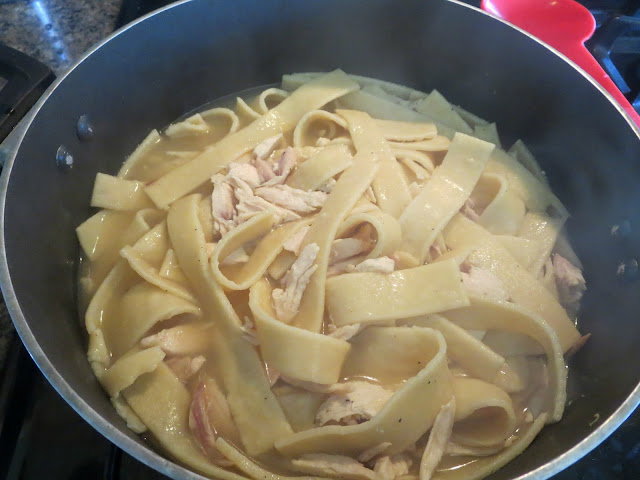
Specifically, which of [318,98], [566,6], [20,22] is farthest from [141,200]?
[566,6]

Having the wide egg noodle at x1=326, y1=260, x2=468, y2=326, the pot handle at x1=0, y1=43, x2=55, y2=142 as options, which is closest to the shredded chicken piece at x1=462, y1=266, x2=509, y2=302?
the wide egg noodle at x1=326, y1=260, x2=468, y2=326

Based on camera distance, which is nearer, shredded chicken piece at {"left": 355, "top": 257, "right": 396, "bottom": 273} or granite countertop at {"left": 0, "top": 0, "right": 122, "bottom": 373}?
shredded chicken piece at {"left": 355, "top": 257, "right": 396, "bottom": 273}

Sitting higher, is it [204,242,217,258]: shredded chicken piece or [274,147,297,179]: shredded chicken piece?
[274,147,297,179]: shredded chicken piece

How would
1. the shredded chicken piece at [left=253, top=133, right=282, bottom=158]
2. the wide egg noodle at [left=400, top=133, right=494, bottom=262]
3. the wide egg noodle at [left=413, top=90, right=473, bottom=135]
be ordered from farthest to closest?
the wide egg noodle at [left=413, top=90, right=473, bottom=135] → the shredded chicken piece at [left=253, top=133, right=282, bottom=158] → the wide egg noodle at [left=400, top=133, right=494, bottom=262]

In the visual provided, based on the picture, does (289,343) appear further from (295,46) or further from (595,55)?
(595,55)

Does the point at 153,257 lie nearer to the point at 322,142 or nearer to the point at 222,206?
the point at 222,206

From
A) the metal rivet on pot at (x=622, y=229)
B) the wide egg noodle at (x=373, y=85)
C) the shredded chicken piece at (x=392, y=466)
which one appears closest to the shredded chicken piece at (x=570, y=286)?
the metal rivet on pot at (x=622, y=229)

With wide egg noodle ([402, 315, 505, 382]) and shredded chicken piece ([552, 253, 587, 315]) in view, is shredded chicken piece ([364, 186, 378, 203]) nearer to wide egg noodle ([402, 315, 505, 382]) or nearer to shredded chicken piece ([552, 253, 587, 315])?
wide egg noodle ([402, 315, 505, 382])

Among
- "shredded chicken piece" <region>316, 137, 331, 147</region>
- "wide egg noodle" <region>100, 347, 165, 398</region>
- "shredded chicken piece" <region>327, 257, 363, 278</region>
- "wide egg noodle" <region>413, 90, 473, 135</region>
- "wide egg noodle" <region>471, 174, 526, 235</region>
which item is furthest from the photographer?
"wide egg noodle" <region>413, 90, 473, 135</region>
